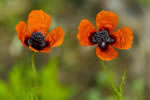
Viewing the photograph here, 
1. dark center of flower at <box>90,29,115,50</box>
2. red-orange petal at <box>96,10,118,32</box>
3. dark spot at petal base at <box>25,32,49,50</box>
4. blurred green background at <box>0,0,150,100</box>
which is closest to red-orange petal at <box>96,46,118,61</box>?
dark center of flower at <box>90,29,115,50</box>

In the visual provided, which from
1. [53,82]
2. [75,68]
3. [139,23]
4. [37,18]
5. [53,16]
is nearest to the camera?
[37,18]

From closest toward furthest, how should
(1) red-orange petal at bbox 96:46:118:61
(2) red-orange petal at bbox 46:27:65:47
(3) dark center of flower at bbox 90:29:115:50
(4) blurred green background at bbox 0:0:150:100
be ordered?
(1) red-orange petal at bbox 96:46:118:61, (2) red-orange petal at bbox 46:27:65:47, (3) dark center of flower at bbox 90:29:115:50, (4) blurred green background at bbox 0:0:150:100

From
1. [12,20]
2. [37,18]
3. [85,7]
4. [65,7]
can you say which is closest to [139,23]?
[85,7]

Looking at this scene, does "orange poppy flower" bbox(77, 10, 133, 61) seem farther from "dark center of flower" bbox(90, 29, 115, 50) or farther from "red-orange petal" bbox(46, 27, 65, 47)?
"red-orange petal" bbox(46, 27, 65, 47)

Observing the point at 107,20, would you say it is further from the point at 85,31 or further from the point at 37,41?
the point at 37,41

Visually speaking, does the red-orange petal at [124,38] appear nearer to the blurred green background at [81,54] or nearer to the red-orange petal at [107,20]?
the red-orange petal at [107,20]

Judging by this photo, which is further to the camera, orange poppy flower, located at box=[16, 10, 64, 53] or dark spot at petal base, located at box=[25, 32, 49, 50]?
dark spot at petal base, located at box=[25, 32, 49, 50]

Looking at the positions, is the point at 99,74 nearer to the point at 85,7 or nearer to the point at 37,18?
the point at 85,7
